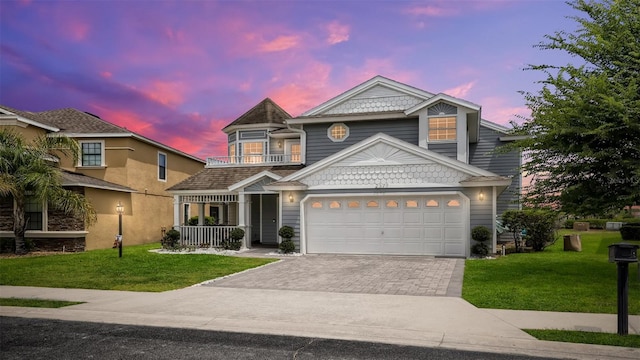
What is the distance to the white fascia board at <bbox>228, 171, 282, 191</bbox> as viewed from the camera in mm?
19438

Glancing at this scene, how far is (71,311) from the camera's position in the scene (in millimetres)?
8000

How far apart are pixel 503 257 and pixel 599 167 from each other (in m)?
6.27

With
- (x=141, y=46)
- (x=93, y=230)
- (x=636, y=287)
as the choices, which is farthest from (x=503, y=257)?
(x=93, y=230)

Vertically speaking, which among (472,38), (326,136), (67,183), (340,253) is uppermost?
(472,38)

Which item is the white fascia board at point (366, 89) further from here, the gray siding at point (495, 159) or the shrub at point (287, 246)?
the shrub at point (287, 246)

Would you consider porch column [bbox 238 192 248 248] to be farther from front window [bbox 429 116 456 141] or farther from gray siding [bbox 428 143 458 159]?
front window [bbox 429 116 456 141]

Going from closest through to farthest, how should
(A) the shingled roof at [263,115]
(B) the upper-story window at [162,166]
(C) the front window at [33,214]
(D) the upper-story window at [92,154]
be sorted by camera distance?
(C) the front window at [33,214] < (D) the upper-story window at [92,154] < (A) the shingled roof at [263,115] < (B) the upper-story window at [162,166]

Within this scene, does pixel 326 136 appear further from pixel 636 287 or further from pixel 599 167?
pixel 636 287

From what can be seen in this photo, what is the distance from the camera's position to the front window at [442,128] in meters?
19.4

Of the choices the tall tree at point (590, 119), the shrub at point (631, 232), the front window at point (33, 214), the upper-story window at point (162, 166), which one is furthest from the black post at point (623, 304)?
the upper-story window at point (162, 166)

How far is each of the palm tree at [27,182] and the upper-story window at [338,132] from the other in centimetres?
1223

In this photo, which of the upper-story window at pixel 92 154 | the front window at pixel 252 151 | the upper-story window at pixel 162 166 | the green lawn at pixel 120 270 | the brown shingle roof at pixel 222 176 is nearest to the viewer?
the green lawn at pixel 120 270

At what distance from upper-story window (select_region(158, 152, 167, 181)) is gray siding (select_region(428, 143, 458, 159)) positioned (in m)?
17.5

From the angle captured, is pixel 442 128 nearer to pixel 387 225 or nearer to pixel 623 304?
pixel 387 225
